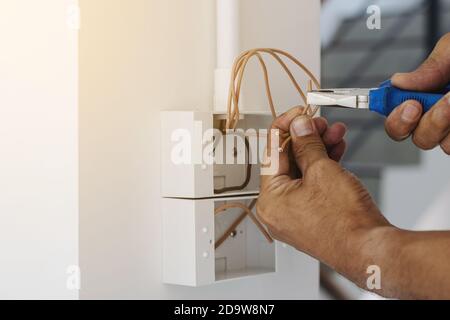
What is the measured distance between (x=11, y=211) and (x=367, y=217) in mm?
489

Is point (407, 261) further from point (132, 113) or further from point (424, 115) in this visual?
point (132, 113)

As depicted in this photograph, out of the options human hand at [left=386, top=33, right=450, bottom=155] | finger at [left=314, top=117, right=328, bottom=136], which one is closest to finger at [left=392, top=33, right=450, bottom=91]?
human hand at [left=386, top=33, right=450, bottom=155]

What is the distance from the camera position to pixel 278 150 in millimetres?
863

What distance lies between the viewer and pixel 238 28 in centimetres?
114

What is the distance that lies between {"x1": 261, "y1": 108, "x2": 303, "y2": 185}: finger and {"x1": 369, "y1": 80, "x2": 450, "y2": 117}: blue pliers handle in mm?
107

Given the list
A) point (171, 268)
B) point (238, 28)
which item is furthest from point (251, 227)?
point (238, 28)

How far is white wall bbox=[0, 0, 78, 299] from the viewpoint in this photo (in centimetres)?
98

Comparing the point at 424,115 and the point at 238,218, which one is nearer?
the point at 424,115

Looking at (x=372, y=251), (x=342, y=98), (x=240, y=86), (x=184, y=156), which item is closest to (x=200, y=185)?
(x=184, y=156)

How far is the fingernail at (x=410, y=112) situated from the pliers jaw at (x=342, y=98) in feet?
0.12

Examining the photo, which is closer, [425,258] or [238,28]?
[425,258]

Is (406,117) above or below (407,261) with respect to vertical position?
above

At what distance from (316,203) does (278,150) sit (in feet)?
0.36
